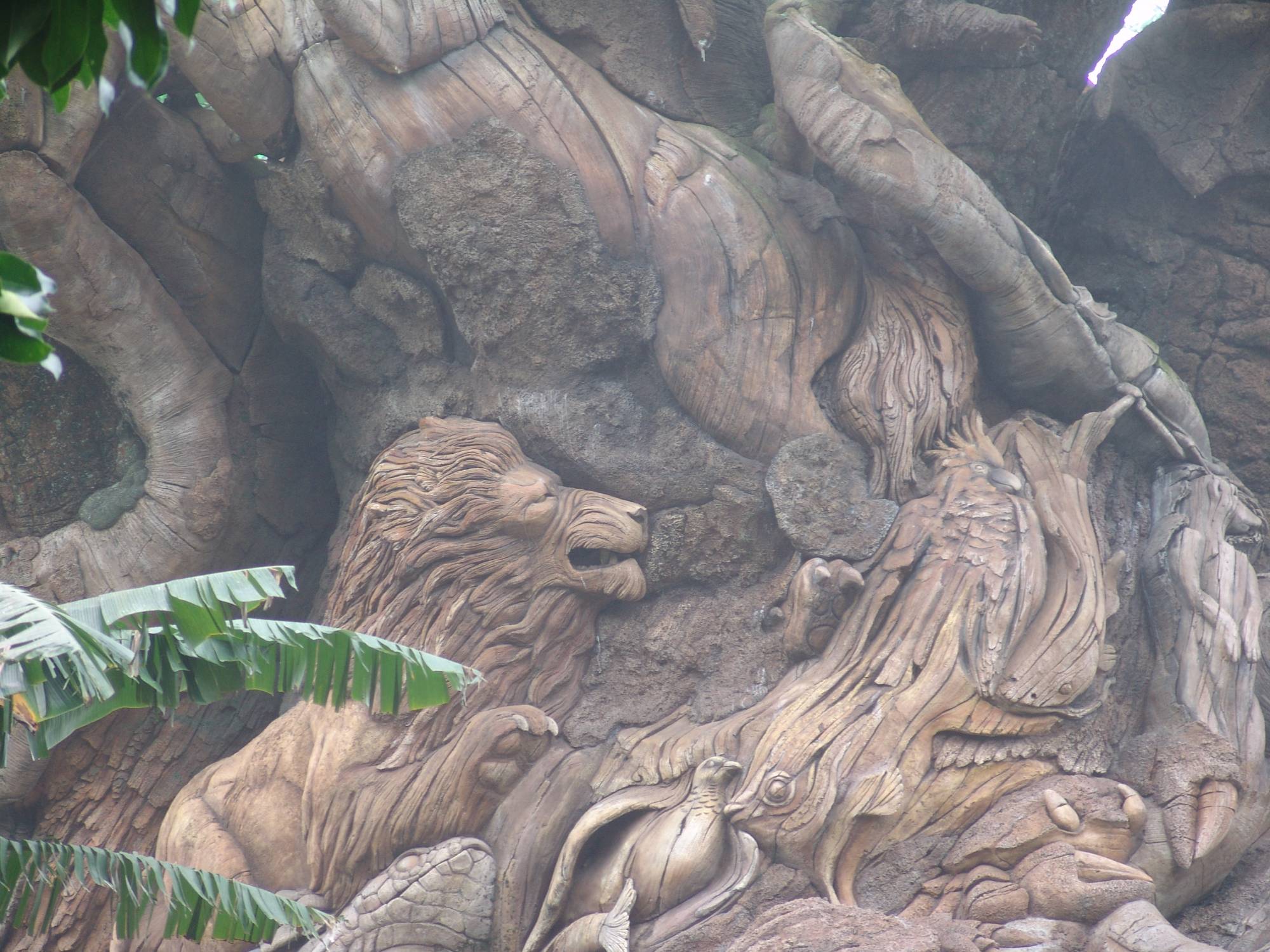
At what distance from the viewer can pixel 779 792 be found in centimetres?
380

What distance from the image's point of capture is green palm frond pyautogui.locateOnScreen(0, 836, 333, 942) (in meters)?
2.55

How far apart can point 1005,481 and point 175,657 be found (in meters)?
3.28

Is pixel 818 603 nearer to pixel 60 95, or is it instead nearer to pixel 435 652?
pixel 435 652

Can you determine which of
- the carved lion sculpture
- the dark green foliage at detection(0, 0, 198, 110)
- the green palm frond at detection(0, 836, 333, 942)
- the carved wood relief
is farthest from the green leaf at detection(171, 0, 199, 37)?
the carved lion sculpture

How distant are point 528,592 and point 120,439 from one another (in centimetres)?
206

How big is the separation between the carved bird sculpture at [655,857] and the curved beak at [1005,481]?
5.26 feet

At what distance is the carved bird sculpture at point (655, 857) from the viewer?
3762 mm

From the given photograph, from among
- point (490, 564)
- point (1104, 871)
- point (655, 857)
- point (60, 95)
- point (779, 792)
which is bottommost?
point (655, 857)

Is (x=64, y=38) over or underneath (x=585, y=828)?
over

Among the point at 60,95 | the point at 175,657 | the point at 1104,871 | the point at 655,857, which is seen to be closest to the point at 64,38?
the point at 60,95

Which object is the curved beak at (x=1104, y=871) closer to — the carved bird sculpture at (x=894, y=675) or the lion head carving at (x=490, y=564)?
the carved bird sculpture at (x=894, y=675)

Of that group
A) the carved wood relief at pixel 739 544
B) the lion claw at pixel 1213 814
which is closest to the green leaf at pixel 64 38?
the carved wood relief at pixel 739 544

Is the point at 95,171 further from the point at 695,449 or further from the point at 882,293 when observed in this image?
the point at 882,293

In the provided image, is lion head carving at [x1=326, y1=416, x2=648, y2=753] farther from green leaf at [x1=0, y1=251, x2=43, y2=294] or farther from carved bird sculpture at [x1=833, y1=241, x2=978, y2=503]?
green leaf at [x1=0, y1=251, x2=43, y2=294]
